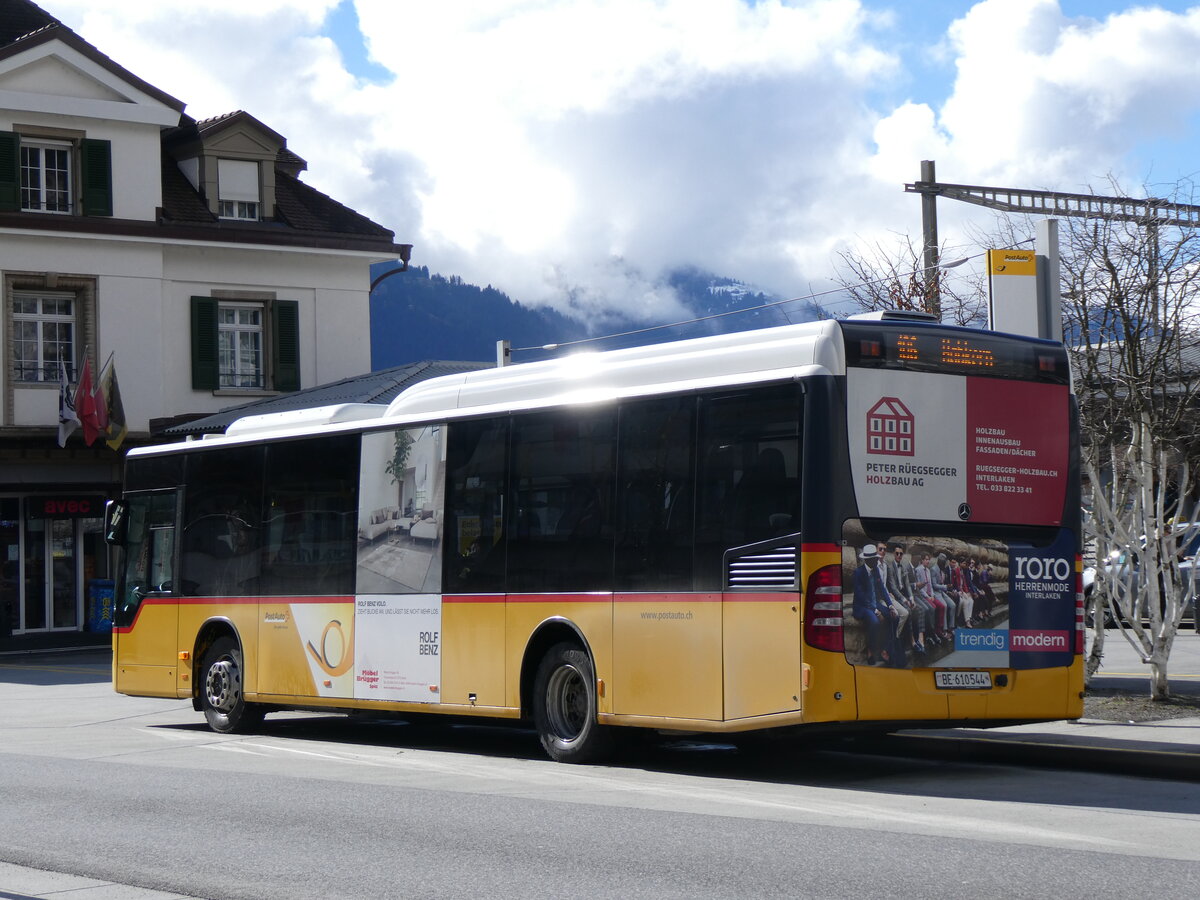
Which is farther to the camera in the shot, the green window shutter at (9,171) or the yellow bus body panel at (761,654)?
the green window shutter at (9,171)

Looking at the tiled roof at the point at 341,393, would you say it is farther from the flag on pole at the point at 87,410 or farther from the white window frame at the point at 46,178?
the white window frame at the point at 46,178

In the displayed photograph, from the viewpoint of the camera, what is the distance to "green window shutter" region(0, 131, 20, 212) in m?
34.4

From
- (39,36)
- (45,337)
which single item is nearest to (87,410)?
(45,337)

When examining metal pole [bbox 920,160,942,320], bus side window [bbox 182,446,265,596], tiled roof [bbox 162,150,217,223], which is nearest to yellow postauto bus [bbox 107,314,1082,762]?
bus side window [bbox 182,446,265,596]

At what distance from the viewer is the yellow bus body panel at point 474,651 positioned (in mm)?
13062

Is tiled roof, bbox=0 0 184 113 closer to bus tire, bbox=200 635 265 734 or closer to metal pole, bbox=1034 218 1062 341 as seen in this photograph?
bus tire, bbox=200 635 265 734

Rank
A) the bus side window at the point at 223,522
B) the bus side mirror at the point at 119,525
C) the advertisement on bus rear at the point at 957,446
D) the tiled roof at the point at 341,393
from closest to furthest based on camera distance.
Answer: the advertisement on bus rear at the point at 957,446, the bus side window at the point at 223,522, the bus side mirror at the point at 119,525, the tiled roof at the point at 341,393

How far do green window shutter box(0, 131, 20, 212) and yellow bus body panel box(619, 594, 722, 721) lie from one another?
2653 cm

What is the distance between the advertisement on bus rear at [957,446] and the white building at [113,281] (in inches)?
1081

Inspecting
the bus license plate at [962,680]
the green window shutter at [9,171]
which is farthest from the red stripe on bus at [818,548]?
the green window shutter at [9,171]

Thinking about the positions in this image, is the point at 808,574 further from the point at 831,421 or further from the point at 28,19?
the point at 28,19

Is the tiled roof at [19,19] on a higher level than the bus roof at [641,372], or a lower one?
higher

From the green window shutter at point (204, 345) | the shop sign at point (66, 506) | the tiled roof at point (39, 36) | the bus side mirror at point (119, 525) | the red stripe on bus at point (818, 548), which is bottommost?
the red stripe on bus at point (818, 548)

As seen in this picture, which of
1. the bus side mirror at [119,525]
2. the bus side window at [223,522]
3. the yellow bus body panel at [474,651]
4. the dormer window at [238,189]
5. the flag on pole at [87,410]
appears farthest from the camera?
the dormer window at [238,189]
